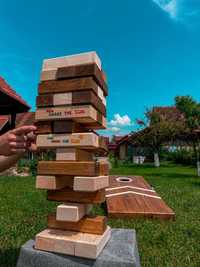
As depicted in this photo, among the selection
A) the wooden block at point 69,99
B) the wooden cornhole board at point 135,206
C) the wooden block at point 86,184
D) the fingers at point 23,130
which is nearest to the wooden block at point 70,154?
the wooden block at point 86,184

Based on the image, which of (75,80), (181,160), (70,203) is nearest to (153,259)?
(70,203)

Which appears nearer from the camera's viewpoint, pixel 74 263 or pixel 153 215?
pixel 74 263

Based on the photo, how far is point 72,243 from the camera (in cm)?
195

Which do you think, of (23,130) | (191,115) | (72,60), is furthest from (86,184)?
(191,115)

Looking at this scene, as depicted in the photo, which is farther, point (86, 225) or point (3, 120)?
point (3, 120)

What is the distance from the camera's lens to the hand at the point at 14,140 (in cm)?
201

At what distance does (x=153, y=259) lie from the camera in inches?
131

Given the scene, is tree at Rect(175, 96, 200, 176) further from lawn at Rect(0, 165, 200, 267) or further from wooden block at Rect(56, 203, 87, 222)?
wooden block at Rect(56, 203, 87, 222)

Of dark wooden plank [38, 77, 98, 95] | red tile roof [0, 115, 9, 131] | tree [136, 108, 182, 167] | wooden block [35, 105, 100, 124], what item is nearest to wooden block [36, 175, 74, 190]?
wooden block [35, 105, 100, 124]

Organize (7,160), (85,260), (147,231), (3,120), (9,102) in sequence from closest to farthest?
(85,260) < (7,160) < (147,231) < (9,102) < (3,120)

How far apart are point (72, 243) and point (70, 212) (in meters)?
0.23

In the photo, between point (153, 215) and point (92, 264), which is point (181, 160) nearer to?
→ point (153, 215)

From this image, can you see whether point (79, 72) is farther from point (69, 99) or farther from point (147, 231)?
point (147, 231)

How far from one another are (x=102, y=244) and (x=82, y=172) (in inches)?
23.9
